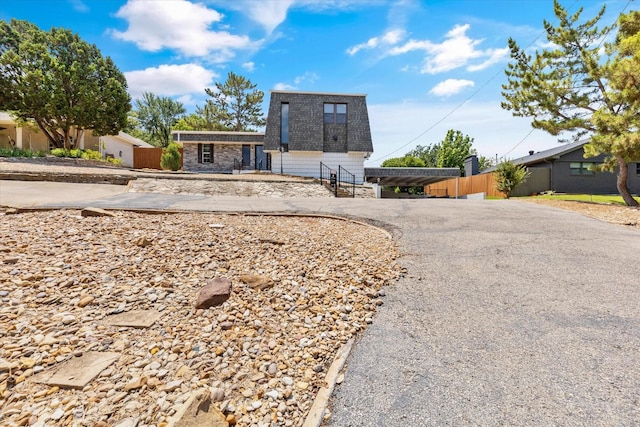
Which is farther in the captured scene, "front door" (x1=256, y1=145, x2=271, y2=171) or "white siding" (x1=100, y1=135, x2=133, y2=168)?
"white siding" (x1=100, y1=135, x2=133, y2=168)

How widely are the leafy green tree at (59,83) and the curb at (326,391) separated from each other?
992 inches

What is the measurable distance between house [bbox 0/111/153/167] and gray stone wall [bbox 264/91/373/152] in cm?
1419

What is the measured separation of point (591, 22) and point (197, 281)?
1819 centimetres

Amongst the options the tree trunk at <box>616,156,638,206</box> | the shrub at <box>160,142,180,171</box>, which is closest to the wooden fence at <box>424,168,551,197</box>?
the tree trunk at <box>616,156,638,206</box>

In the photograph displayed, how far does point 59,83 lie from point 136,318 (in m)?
24.8

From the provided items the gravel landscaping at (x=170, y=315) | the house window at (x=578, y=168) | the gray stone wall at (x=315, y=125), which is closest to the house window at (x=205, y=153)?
the gray stone wall at (x=315, y=125)

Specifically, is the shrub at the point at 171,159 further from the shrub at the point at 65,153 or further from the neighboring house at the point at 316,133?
the neighboring house at the point at 316,133

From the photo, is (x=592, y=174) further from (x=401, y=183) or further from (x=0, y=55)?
(x=0, y=55)

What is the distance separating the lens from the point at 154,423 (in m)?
1.72

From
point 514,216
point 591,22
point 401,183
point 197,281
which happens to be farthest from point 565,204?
point 401,183

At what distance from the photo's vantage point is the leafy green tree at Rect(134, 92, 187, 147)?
45.6 m

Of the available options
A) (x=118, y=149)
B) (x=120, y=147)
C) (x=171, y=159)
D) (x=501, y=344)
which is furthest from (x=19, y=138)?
(x=501, y=344)

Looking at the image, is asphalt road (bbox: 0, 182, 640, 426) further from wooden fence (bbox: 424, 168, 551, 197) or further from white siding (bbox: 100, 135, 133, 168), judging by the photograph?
white siding (bbox: 100, 135, 133, 168)

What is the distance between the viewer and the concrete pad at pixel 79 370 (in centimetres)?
193
